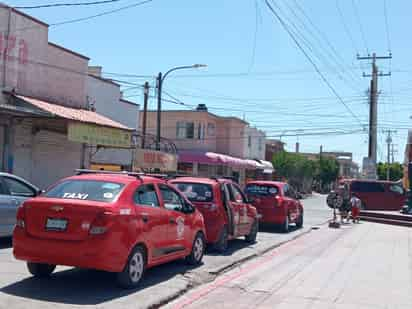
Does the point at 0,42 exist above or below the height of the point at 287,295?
above

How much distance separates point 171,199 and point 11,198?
3.88 meters

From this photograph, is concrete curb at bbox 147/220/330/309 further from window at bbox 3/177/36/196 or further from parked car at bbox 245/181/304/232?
window at bbox 3/177/36/196

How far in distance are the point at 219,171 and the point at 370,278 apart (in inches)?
1574

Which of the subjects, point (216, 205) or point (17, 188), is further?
point (216, 205)

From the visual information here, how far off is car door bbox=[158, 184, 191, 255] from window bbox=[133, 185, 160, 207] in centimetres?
29

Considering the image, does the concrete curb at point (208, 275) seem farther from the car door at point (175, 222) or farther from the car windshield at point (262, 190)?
the car windshield at point (262, 190)

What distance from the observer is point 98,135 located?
63.9 ft

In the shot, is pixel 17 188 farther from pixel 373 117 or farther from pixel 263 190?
pixel 373 117

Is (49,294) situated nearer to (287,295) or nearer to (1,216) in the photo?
(287,295)

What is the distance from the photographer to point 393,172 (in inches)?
3762

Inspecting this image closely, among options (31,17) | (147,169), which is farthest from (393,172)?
(31,17)

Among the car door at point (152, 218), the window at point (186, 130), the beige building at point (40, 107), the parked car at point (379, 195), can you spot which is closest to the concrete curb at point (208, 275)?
the car door at point (152, 218)

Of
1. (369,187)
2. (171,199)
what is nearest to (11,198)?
(171,199)

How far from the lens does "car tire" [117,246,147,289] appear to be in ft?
27.5
